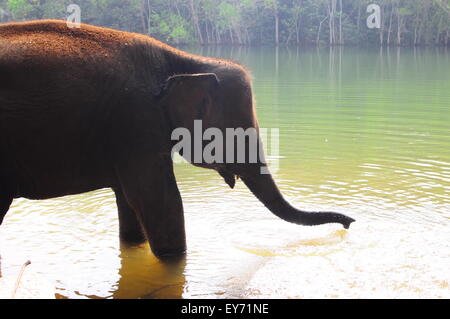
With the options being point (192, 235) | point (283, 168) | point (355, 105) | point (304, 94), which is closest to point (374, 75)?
point (304, 94)

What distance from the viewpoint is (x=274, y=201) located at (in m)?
5.63

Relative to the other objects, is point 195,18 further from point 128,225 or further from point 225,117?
point 225,117

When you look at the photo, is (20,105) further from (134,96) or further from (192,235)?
(192,235)

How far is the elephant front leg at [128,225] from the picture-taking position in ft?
19.2

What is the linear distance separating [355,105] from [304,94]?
3791 mm

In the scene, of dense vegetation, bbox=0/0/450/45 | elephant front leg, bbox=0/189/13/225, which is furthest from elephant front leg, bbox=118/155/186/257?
dense vegetation, bbox=0/0/450/45

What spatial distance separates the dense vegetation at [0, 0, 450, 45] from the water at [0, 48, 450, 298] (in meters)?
56.1

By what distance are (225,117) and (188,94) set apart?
394 millimetres

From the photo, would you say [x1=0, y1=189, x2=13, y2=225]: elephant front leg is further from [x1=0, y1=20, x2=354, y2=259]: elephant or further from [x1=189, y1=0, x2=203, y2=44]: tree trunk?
[x1=189, y1=0, x2=203, y2=44]: tree trunk

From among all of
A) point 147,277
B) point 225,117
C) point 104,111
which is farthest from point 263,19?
point 104,111

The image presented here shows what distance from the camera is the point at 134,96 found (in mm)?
4953

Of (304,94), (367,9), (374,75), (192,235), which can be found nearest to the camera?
(192,235)

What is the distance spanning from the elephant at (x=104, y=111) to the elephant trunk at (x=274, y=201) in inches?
19.5

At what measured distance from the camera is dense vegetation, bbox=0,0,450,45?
211 feet
